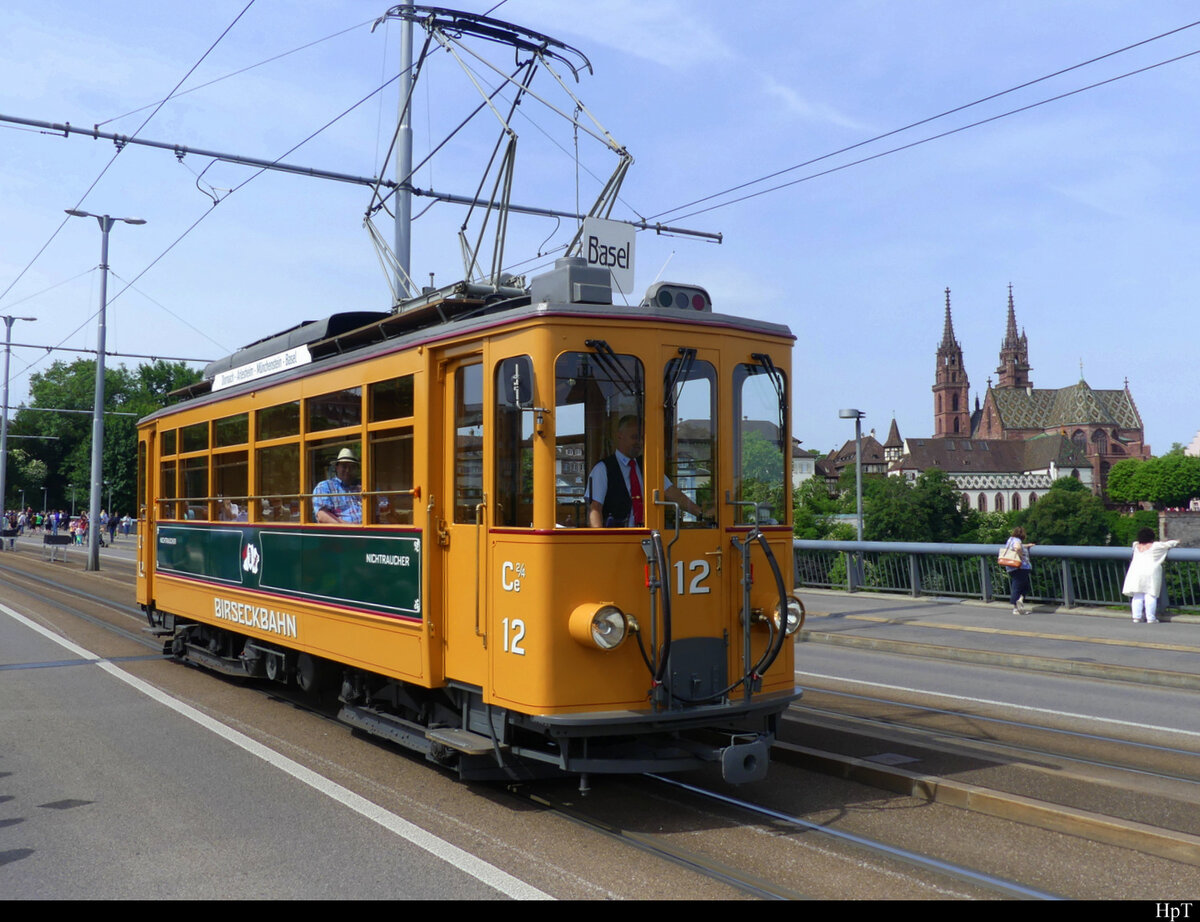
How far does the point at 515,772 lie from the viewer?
241 inches

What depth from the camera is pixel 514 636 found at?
5992mm

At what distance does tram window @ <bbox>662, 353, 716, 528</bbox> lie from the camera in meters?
6.19

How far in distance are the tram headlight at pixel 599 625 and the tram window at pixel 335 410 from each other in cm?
259

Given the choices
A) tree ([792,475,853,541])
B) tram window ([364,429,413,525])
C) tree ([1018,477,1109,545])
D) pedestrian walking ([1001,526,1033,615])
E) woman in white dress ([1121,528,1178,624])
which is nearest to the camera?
tram window ([364,429,413,525])

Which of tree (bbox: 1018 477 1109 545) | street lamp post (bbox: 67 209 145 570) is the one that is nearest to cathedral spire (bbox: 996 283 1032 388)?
tree (bbox: 1018 477 1109 545)

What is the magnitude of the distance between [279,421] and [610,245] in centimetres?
310

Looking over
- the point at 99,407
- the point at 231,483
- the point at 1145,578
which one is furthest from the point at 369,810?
the point at 99,407

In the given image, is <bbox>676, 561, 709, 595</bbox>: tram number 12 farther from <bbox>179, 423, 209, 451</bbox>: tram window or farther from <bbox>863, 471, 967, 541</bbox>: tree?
<bbox>863, 471, 967, 541</bbox>: tree

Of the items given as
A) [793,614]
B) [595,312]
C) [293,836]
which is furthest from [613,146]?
[293,836]

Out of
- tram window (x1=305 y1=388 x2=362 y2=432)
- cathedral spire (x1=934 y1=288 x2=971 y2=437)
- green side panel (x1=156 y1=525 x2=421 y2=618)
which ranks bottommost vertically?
green side panel (x1=156 y1=525 x2=421 y2=618)

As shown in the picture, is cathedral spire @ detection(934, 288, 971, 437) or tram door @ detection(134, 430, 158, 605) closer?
tram door @ detection(134, 430, 158, 605)

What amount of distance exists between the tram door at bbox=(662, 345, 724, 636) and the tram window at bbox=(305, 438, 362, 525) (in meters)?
2.48
